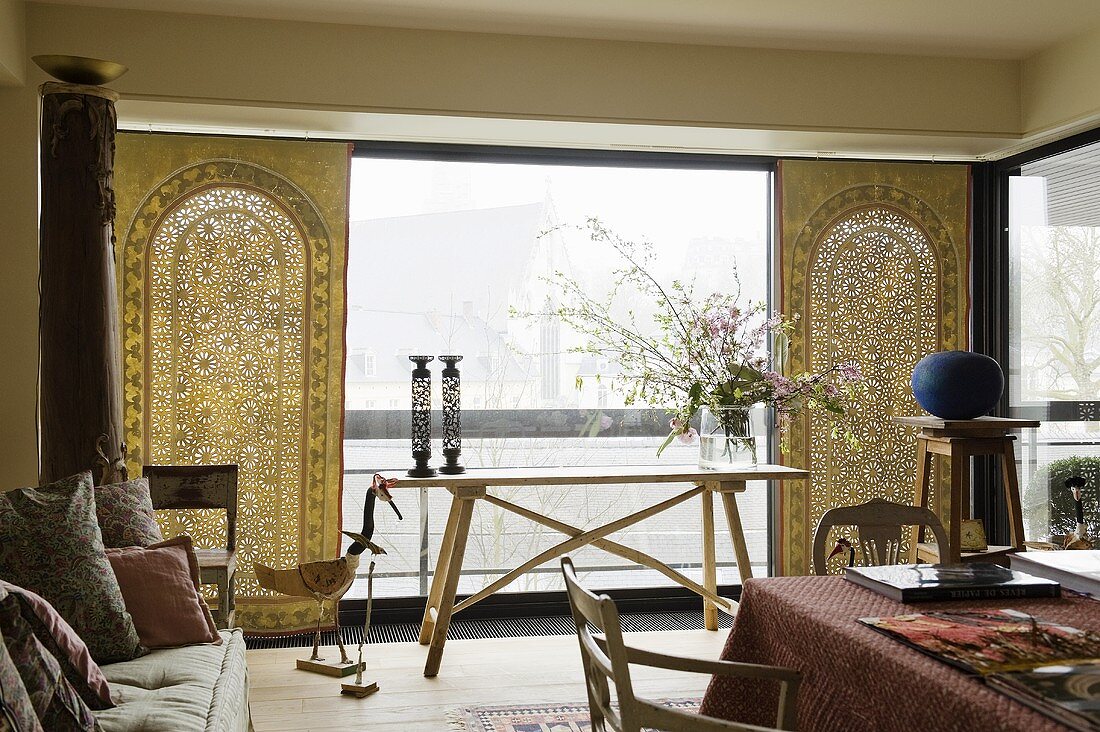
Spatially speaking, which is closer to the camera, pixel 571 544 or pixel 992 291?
pixel 571 544

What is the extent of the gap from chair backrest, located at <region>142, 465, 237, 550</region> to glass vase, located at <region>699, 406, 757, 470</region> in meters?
2.07

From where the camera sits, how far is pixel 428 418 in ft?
13.6

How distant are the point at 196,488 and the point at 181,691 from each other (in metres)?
1.53

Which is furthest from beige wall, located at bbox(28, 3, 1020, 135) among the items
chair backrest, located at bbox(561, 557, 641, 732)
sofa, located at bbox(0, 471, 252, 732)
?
chair backrest, located at bbox(561, 557, 641, 732)

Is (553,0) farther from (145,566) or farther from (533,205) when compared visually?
(145,566)

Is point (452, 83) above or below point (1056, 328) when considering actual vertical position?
above

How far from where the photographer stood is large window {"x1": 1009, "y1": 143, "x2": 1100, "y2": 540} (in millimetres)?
4430

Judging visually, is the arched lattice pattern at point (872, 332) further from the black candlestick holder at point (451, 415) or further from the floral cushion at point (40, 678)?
the floral cushion at point (40, 678)

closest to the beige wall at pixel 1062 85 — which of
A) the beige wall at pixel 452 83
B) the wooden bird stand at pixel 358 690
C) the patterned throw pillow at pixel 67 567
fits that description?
the beige wall at pixel 452 83

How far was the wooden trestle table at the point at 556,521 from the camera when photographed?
12.9 feet

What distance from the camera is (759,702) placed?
2.00 metres

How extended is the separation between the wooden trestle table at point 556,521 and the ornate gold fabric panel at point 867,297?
0.59 m

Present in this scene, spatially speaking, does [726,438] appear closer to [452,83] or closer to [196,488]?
[452,83]

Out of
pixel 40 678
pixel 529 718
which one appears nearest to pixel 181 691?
pixel 40 678
